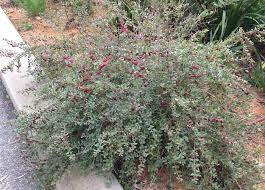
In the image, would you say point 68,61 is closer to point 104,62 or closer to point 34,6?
point 104,62

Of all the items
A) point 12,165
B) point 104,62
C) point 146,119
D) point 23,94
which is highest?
point 104,62

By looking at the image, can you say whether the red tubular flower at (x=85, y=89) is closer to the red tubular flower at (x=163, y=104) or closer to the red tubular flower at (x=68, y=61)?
the red tubular flower at (x=68, y=61)

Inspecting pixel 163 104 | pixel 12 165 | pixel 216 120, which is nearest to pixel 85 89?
pixel 163 104

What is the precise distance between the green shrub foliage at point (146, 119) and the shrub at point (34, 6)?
79.3 inches

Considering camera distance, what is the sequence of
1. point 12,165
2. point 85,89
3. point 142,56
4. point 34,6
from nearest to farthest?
point 85,89 < point 142,56 < point 12,165 < point 34,6

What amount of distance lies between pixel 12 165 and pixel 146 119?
1.18 meters

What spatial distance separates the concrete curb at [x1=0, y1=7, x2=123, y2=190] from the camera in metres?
3.05

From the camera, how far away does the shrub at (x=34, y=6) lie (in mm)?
5168

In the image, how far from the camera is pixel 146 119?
9.81ft

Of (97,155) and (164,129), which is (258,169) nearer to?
(164,129)

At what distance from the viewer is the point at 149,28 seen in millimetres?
3561

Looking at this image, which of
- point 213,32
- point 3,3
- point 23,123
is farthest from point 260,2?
point 3,3

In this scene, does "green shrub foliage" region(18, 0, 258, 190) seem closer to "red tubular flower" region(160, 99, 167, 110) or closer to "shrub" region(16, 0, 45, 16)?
"red tubular flower" region(160, 99, 167, 110)

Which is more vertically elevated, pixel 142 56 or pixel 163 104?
pixel 142 56
